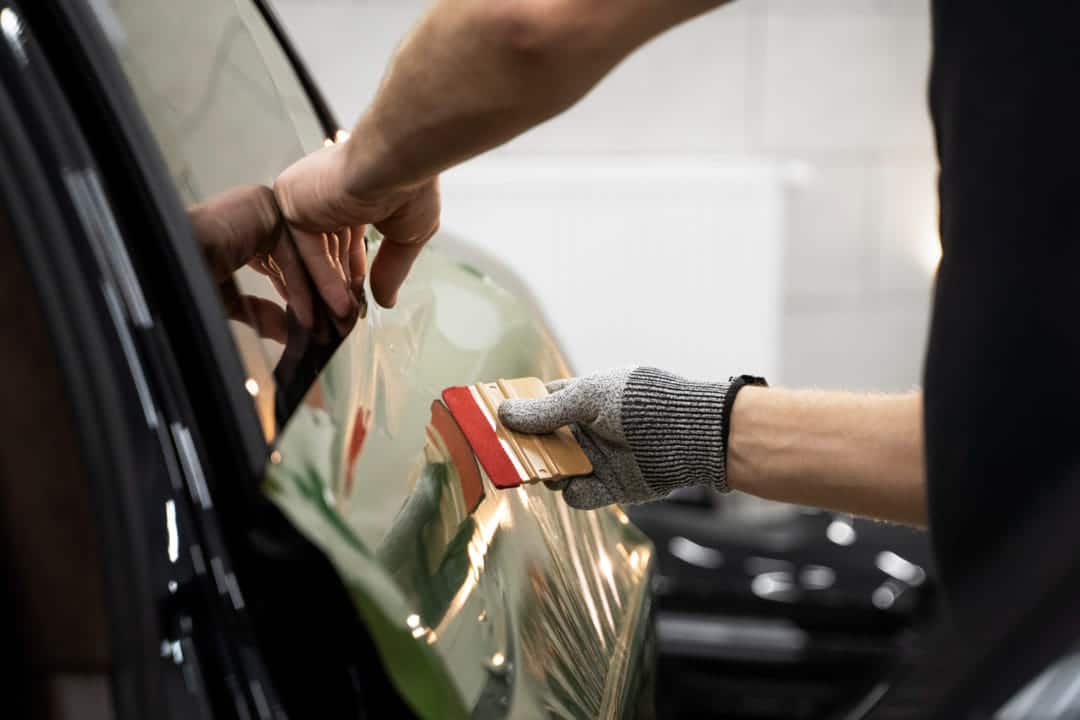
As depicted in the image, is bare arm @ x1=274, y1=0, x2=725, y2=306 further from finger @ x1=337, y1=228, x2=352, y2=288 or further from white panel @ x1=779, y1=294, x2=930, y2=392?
white panel @ x1=779, y1=294, x2=930, y2=392

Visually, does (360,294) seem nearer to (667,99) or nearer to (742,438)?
(742,438)

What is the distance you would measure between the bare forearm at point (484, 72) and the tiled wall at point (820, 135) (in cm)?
249

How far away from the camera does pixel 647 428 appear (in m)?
0.96

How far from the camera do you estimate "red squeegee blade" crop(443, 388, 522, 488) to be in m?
0.66

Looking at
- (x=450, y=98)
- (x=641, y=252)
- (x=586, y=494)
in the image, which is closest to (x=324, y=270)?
(x=450, y=98)

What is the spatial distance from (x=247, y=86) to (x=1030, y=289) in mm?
471

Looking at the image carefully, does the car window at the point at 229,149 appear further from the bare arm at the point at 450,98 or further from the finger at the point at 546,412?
the finger at the point at 546,412

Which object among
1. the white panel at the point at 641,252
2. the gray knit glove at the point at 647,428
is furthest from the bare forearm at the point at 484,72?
the white panel at the point at 641,252

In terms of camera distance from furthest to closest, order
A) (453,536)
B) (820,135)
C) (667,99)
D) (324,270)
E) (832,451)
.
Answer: (820,135)
(667,99)
(832,451)
(324,270)
(453,536)

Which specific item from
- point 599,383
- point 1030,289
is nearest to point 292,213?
point 599,383

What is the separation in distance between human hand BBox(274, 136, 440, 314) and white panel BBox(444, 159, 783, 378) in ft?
6.65

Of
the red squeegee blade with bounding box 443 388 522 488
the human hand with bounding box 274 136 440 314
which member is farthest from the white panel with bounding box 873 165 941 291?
the red squeegee blade with bounding box 443 388 522 488

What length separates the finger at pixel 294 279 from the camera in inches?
25.7

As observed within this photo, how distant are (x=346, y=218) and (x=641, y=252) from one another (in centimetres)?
221
